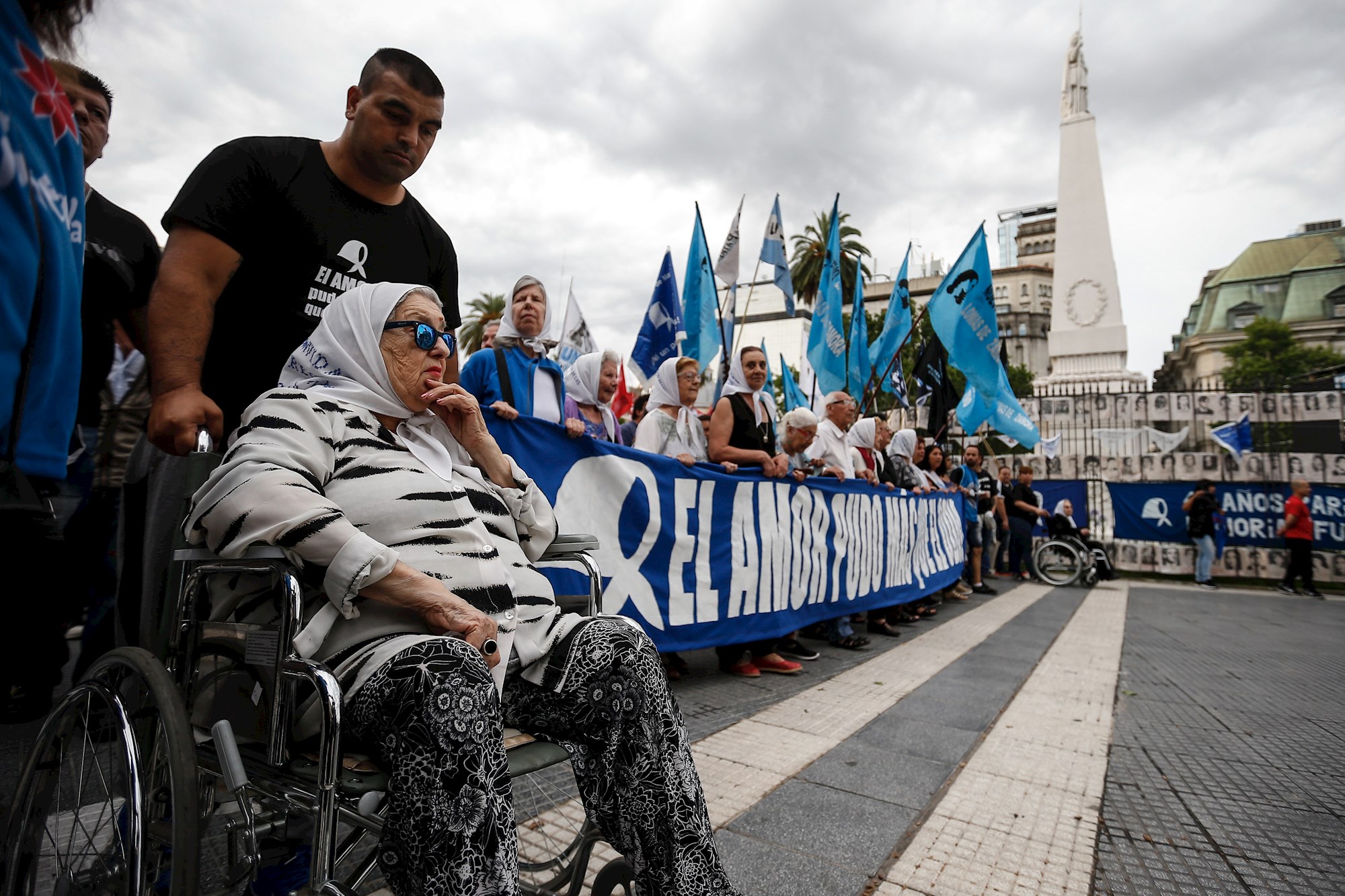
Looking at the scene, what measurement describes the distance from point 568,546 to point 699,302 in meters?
5.91

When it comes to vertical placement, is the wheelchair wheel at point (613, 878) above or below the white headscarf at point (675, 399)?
below

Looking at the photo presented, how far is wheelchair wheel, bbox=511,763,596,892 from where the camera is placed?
171 cm

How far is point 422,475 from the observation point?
165 centimetres

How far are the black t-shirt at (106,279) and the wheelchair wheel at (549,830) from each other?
6.14 ft

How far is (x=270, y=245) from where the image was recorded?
2066 mm

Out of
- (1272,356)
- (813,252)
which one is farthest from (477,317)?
(1272,356)

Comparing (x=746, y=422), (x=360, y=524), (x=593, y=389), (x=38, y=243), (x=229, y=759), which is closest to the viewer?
(x=38, y=243)

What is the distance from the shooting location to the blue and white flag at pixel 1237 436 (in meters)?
13.6

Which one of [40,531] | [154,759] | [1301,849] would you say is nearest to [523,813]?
[154,759]

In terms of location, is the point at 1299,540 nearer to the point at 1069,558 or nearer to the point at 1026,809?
the point at 1069,558

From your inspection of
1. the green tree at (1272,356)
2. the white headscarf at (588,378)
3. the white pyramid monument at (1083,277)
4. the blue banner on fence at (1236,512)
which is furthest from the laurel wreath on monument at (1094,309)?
the white headscarf at (588,378)

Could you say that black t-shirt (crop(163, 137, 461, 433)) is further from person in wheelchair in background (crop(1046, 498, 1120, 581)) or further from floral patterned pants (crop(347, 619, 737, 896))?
person in wheelchair in background (crop(1046, 498, 1120, 581))

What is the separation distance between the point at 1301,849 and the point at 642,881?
7.62ft

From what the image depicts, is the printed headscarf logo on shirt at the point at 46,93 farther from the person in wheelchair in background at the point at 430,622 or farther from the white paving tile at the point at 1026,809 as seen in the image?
the white paving tile at the point at 1026,809
